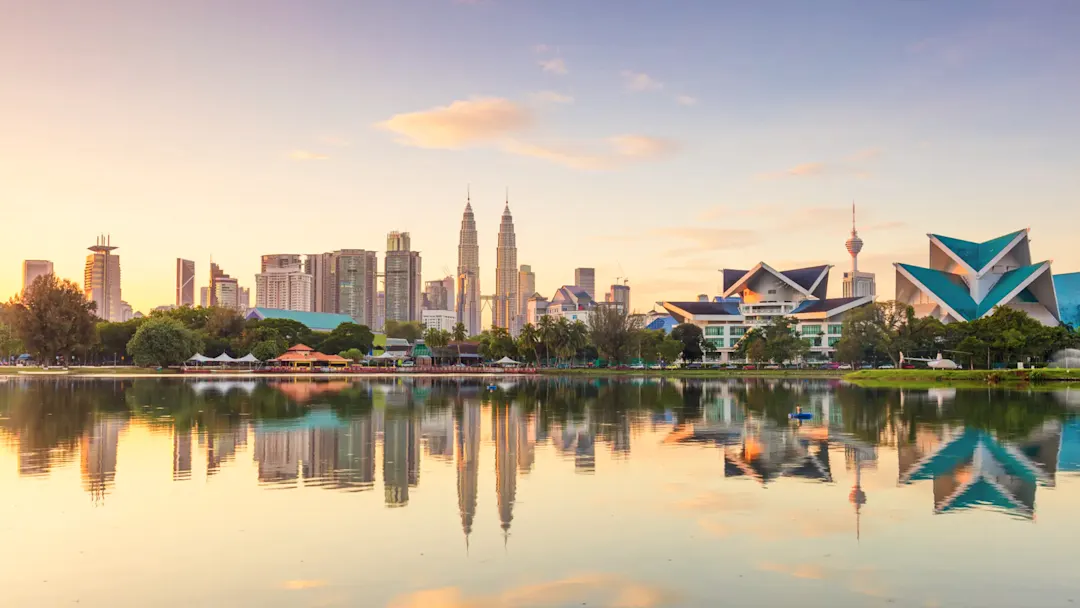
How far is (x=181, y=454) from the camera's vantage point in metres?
23.7

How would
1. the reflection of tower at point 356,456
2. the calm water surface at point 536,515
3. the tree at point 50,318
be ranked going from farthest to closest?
the tree at point 50,318, the reflection of tower at point 356,456, the calm water surface at point 536,515

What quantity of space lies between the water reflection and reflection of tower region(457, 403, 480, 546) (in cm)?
6

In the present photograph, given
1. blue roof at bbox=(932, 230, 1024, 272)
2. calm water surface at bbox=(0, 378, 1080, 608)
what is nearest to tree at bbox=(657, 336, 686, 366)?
blue roof at bbox=(932, 230, 1024, 272)

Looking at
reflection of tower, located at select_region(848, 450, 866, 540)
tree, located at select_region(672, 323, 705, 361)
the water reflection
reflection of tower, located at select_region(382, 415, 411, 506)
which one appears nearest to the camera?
reflection of tower, located at select_region(848, 450, 866, 540)

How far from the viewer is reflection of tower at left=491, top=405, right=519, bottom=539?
16281mm

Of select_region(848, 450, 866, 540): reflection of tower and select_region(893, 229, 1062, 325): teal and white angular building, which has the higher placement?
select_region(893, 229, 1062, 325): teal and white angular building

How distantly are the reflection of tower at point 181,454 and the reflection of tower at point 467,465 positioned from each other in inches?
258

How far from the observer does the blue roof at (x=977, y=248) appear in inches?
4572

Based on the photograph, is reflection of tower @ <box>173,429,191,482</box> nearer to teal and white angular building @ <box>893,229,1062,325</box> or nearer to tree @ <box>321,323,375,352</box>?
tree @ <box>321,323,375,352</box>

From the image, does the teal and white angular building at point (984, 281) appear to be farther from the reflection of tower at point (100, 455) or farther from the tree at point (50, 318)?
the reflection of tower at point (100, 455)

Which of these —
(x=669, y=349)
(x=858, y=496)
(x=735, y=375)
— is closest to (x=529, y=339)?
(x=669, y=349)

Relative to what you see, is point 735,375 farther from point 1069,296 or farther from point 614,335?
point 1069,296

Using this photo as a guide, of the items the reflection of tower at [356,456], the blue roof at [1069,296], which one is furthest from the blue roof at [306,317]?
the reflection of tower at [356,456]

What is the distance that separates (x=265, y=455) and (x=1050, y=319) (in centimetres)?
12099
